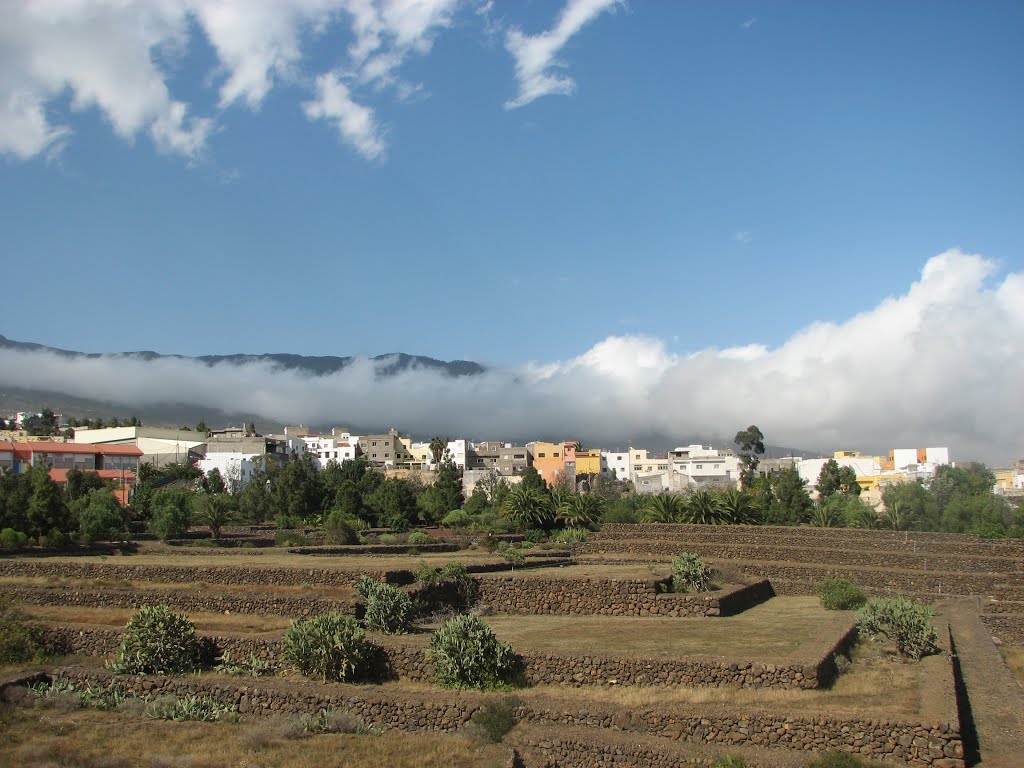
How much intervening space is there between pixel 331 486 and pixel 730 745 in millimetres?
60931

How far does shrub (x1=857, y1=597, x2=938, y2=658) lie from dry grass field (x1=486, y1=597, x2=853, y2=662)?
2.93 feet

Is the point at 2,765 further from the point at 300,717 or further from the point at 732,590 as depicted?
the point at 732,590

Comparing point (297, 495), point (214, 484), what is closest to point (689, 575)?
point (297, 495)

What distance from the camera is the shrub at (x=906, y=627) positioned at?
16422 millimetres

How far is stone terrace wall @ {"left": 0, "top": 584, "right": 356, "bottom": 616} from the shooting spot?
20.0 meters

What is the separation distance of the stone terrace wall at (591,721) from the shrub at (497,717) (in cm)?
14

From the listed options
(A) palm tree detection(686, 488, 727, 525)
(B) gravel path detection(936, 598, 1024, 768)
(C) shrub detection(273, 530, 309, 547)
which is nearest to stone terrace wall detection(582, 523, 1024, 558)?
(A) palm tree detection(686, 488, 727, 525)

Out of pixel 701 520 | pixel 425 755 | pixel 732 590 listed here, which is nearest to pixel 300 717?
pixel 425 755

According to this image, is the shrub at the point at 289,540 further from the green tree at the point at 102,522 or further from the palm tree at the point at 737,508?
the palm tree at the point at 737,508

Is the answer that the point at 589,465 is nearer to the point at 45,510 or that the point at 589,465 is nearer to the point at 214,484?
the point at 214,484

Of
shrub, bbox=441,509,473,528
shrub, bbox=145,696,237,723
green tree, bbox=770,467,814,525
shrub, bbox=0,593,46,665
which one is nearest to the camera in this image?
shrub, bbox=145,696,237,723

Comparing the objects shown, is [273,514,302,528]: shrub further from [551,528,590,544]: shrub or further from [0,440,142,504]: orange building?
[551,528,590,544]: shrub

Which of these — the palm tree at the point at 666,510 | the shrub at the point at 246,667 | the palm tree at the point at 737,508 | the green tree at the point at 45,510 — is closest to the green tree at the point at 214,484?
the green tree at the point at 45,510

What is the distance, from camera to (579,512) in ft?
140
